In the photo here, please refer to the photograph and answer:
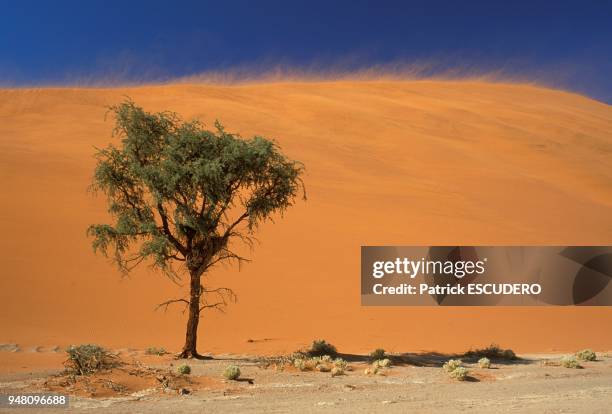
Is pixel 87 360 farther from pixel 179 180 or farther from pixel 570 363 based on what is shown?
pixel 570 363

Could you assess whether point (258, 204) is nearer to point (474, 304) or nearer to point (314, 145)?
point (474, 304)

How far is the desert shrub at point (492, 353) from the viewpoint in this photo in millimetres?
14289

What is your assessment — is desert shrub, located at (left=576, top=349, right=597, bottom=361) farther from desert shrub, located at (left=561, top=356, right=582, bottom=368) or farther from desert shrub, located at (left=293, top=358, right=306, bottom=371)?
desert shrub, located at (left=293, top=358, right=306, bottom=371)

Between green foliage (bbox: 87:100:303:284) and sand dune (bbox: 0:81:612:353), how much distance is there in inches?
139

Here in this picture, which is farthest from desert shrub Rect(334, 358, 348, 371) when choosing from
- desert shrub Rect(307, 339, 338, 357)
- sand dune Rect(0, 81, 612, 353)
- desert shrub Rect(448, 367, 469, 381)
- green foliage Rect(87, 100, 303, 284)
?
green foliage Rect(87, 100, 303, 284)

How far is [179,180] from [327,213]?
51.6 ft

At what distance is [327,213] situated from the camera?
91.1 feet

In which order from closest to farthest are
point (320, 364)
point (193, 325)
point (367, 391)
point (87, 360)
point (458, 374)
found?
1. point (367, 391)
2. point (87, 360)
3. point (458, 374)
4. point (320, 364)
5. point (193, 325)

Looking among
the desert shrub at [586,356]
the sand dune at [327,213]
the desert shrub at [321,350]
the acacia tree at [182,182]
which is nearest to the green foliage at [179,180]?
the acacia tree at [182,182]

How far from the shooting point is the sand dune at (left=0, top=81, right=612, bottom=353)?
55.7 ft

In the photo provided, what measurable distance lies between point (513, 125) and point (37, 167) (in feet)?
126

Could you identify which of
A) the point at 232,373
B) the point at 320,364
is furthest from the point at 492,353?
the point at 232,373

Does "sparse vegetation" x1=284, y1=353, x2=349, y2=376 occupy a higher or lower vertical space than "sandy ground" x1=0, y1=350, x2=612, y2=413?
higher

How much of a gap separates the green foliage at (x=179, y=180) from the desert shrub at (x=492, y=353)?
618 cm
